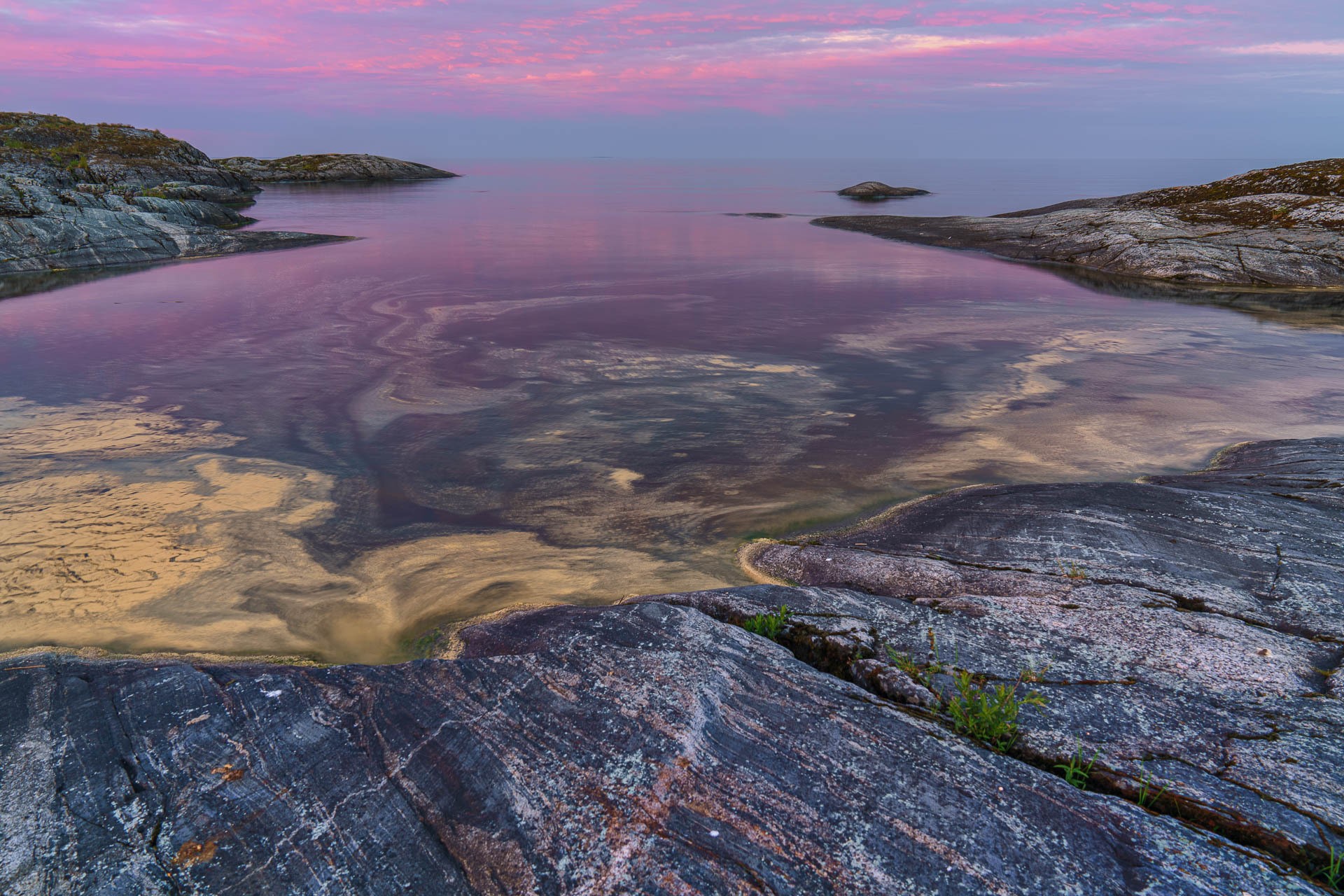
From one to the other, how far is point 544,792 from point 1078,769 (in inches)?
138

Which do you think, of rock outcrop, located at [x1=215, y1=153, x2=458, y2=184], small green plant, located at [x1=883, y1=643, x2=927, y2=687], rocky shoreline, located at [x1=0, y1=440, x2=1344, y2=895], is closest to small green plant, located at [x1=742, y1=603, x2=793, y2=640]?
rocky shoreline, located at [x1=0, y1=440, x2=1344, y2=895]

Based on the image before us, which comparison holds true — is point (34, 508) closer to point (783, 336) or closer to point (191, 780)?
point (191, 780)

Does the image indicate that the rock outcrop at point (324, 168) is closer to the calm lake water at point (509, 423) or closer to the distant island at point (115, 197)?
the distant island at point (115, 197)

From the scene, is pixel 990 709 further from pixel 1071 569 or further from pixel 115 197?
pixel 115 197

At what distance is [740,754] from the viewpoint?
A: 471cm

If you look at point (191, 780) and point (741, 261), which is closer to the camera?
point (191, 780)

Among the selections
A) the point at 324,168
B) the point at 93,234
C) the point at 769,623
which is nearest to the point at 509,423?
the point at 769,623

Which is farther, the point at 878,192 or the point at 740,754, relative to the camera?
the point at 878,192

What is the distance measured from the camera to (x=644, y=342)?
19.6m

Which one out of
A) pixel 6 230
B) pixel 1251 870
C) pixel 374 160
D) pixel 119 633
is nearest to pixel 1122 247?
pixel 1251 870

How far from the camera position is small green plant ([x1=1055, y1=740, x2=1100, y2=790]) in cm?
459

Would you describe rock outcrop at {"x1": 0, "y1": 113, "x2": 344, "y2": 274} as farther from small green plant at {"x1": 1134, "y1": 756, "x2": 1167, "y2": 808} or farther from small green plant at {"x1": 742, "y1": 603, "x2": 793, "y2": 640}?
small green plant at {"x1": 1134, "y1": 756, "x2": 1167, "y2": 808}

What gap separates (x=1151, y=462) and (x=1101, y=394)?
3973mm

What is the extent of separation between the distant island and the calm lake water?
3.76 m
